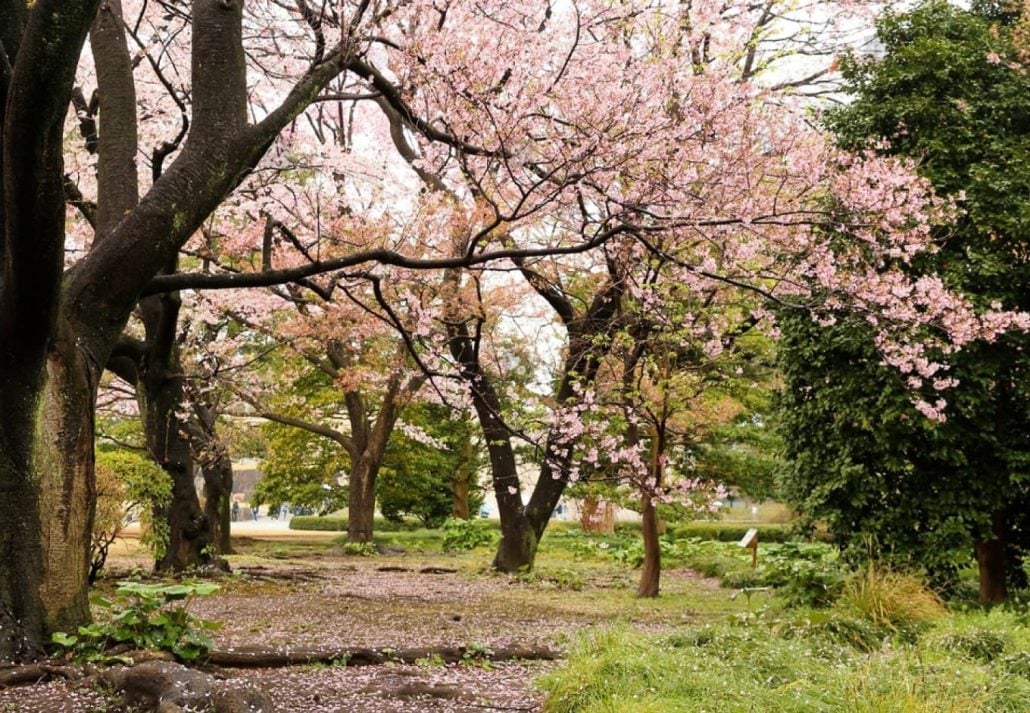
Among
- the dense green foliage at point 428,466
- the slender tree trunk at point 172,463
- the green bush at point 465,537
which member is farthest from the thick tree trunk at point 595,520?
the slender tree trunk at point 172,463

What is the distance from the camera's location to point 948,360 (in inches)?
325

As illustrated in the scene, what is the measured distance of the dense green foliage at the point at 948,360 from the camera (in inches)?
325

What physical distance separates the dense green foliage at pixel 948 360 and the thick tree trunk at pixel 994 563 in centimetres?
5

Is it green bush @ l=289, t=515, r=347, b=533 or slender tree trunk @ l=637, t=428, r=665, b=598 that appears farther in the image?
green bush @ l=289, t=515, r=347, b=533

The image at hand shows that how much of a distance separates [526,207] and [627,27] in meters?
2.30

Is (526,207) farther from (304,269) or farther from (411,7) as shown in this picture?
(304,269)

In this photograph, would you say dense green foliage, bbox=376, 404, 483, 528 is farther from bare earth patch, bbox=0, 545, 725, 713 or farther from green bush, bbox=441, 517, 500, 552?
bare earth patch, bbox=0, 545, 725, 713

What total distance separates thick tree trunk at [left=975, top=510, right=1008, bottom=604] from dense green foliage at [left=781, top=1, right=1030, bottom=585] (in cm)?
5

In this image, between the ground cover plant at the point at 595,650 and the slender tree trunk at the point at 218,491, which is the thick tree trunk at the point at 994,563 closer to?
the ground cover plant at the point at 595,650

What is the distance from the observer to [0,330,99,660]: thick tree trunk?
16.4 ft

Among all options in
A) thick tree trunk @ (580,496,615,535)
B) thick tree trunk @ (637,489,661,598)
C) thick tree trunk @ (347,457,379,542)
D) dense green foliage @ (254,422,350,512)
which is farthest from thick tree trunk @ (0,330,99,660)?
thick tree trunk @ (580,496,615,535)

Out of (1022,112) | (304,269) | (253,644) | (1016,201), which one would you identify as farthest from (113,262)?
(1022,112)

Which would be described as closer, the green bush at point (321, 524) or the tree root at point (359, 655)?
the tree root at point (359, 655)

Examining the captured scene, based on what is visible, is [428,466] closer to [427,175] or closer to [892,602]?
[427,175]
